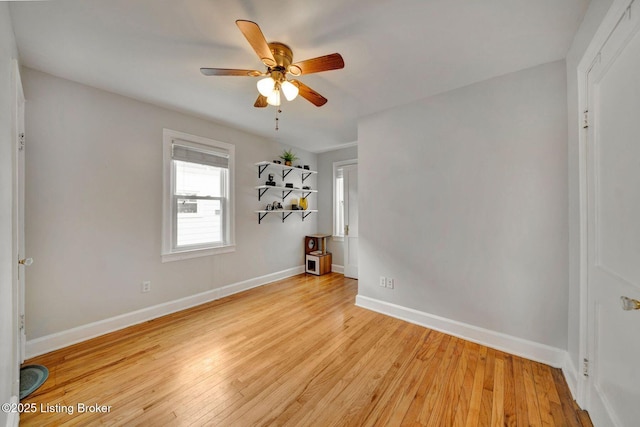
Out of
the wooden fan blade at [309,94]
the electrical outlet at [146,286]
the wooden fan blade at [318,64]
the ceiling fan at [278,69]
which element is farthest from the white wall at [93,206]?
the wooden fan blade at [318,64]

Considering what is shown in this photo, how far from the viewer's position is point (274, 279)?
418cm

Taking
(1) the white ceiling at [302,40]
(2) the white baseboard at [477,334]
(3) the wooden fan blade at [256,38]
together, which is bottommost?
(2) the white baseboard at [477,334]

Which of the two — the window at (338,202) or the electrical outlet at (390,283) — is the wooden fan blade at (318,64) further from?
the window at (338,202)

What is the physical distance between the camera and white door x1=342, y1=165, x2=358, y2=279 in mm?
4422

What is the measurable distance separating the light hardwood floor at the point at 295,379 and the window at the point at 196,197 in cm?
98

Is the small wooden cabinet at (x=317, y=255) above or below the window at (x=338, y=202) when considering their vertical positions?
below

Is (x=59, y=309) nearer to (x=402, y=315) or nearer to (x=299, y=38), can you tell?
(x=299, y=38)

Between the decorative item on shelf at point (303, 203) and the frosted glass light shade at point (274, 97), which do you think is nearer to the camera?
the frosted glass light shade at point (274, 97)

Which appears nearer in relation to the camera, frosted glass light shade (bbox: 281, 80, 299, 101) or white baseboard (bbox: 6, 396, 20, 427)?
white baseboard (bbox: 6, 396, 20, 427)

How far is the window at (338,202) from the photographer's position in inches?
188

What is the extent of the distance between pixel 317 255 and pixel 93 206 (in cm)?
331

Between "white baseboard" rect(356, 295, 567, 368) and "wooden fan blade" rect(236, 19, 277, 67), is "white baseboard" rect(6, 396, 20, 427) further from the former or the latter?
"white baseboard" rect(356, 295, 567, 368)

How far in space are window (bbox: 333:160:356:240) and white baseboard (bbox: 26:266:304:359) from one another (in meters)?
1.94

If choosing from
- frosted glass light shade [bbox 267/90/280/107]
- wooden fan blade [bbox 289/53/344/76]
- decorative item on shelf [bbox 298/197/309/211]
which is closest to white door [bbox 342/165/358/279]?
decorative item on shelf [bbox 298/197/309/211]
